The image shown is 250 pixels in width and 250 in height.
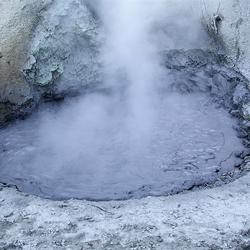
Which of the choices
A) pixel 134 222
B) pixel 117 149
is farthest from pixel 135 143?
pixel 134 222

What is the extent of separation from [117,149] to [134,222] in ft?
2.94

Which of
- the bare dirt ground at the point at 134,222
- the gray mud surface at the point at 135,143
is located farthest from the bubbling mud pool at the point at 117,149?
the bare dirt ground at the point at 134,222

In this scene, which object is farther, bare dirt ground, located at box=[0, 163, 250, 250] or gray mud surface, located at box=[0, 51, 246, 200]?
gray mud surface, located at box=[0, 51, 246, 200]

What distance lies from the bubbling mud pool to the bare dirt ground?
0.50 feet

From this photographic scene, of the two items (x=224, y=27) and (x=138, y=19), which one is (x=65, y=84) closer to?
(x=138, y=19)

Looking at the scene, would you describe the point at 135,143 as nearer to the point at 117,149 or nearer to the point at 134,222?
the point at 117,149

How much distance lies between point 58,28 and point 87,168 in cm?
151

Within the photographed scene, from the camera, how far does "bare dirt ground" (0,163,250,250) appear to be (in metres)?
2.64

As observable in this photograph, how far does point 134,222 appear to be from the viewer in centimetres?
279

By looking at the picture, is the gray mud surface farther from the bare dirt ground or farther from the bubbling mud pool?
the bare dirt ground

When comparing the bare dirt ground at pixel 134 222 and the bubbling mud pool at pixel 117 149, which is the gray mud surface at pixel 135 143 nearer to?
the bubbling mud pool at pixel 117 149

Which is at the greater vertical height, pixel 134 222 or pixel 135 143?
pixel 135 143

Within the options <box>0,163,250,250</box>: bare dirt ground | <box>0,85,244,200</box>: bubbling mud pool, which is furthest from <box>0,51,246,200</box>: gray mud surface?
<box>0,163,250,250</box>: bare dirt ground

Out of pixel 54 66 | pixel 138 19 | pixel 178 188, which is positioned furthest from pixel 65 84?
pixel 178 188
